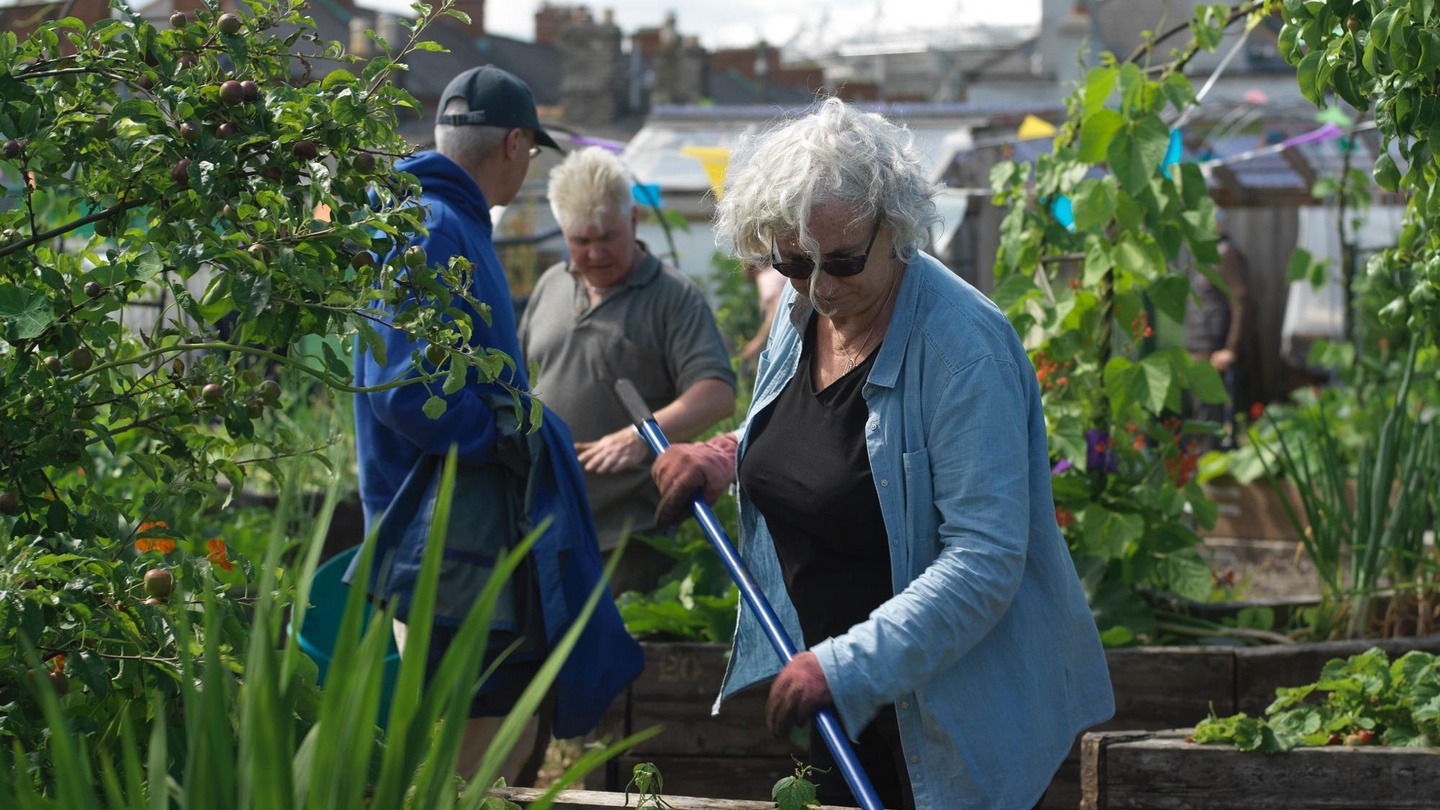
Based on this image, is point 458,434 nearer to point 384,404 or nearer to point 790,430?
point 384,404

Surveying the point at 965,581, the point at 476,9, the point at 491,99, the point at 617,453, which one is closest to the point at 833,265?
the point at 965,581

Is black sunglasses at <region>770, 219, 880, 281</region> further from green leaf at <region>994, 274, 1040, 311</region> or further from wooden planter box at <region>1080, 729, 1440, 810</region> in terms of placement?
green leaf at <region>994, 274, 1040, 311</region>

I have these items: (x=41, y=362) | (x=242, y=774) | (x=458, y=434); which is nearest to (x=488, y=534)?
(x=458, y=434)

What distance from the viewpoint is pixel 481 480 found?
119 inches

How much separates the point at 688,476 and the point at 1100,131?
5.79 ft

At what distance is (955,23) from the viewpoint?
35625 millimetres

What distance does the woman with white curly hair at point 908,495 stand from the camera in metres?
2.09

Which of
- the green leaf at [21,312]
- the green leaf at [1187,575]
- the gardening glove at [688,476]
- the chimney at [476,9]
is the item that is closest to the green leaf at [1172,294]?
the green leaf at [1187,575]

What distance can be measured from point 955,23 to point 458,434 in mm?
34445

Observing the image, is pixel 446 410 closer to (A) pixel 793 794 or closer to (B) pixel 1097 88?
(A) pixel 793 794

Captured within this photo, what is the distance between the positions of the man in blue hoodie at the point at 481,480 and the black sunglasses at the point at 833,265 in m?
0.84

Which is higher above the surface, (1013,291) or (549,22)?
(549,22)

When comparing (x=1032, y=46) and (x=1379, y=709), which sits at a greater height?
(x=1032, y=46)

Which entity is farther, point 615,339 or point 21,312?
point 615,339
